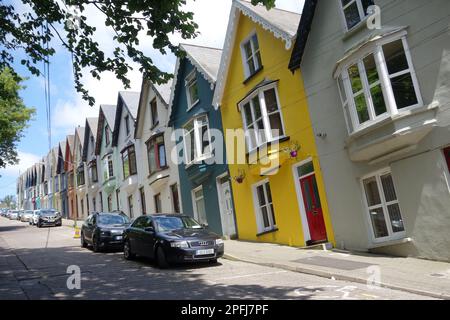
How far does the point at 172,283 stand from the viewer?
30.2 ft

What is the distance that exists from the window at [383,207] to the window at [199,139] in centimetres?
888

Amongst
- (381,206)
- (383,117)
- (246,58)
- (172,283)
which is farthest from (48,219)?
(383,117)

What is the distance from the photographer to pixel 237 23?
→ 57.8 feet

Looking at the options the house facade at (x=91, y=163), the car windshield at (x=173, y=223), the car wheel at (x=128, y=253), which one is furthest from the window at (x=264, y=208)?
the house facade at (x=91, y=163)

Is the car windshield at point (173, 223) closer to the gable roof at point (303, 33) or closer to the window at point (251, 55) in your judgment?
the gable roof at point (303, 33)

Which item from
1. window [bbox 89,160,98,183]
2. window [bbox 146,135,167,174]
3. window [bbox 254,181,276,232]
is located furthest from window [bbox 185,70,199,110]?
window [bbox 89,160,98,183]

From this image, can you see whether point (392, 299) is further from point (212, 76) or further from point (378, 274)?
point (212, 76)

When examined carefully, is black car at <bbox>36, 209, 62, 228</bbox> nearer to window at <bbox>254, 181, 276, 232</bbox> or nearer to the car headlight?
window at <bbox>254, 181, 276, 232</bbox>

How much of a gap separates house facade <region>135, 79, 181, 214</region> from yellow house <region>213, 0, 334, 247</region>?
18.8 ft

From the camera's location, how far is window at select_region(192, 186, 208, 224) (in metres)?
20.3

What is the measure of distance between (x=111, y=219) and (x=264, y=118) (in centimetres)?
818

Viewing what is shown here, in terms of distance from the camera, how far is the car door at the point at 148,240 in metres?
12.0

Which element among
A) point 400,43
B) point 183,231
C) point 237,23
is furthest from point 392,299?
point 237,23
